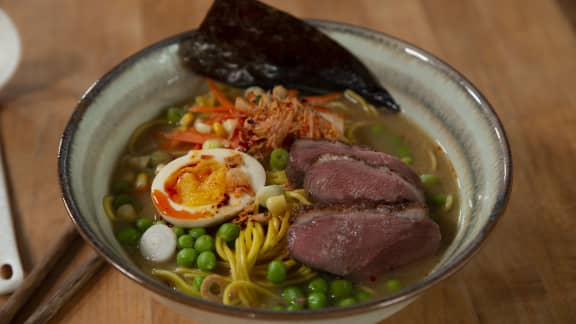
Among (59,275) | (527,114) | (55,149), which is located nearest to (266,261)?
(59,275)

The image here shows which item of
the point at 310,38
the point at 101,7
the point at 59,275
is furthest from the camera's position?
the point at 101,7

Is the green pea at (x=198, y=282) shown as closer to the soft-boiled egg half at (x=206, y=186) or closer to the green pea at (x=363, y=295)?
the soft-boiled egg half at (x=206, y=186)

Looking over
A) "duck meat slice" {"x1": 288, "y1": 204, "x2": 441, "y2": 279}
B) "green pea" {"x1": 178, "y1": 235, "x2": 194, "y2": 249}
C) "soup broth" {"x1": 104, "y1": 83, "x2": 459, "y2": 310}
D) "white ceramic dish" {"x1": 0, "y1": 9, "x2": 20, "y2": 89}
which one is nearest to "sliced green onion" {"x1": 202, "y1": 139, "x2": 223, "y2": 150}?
"soup broth" {"x1": 104, "y1": 83, "x2": 459, "y2": 310}

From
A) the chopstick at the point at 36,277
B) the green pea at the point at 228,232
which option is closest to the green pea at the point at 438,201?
the green pea at the point at 228,232

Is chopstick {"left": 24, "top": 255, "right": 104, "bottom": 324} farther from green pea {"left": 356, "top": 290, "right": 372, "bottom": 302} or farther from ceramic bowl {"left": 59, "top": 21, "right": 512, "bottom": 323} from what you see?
green pea {"left": 356, "top": 290, "right": 372, "bottom": 302}

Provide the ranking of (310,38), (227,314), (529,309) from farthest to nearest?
(310,38), (529,309), (227,314)

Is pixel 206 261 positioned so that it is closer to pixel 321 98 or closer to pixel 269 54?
pixel 321 98

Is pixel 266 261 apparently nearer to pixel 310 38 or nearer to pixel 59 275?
pixel 59 275
